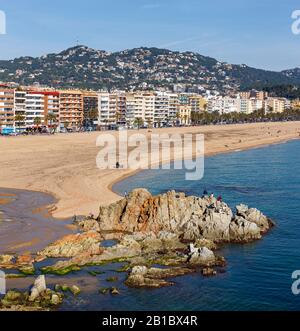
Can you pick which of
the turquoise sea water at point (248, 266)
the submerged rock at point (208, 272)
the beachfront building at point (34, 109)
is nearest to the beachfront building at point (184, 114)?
the beachfront building at point (34, 109)

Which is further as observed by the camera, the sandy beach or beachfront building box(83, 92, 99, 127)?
beachfront building box(83, 92, 99, 127)

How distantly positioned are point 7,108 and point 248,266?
9097 centimetres

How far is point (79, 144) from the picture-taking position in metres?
82.3

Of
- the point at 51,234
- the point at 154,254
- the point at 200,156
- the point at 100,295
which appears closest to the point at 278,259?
the point at 154,254

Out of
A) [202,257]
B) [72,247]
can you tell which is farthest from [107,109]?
[202,257]

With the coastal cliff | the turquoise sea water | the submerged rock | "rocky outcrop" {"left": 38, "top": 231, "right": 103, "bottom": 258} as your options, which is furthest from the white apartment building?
the submerged rock

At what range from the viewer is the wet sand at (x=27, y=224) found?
26906mm

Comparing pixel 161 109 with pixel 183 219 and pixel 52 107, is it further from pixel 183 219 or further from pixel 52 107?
A: pixel 183 219

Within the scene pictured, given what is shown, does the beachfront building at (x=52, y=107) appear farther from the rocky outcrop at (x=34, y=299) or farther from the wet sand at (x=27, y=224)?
the rocky outcrop at (x=34, y=299)

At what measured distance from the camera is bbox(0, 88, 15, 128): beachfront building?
10625cm

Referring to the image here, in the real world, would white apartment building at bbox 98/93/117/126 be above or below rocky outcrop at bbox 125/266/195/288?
above

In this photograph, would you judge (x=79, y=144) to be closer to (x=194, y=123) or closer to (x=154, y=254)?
(x=154, y=254)

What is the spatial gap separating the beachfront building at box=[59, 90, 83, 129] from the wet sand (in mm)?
89518

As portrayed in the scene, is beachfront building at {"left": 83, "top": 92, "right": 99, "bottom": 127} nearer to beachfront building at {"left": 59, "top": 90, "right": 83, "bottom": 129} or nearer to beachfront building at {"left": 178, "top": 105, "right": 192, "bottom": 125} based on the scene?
beachfront building at {"left": 59, "top": 90, "right": 83, "bottom": 129}
